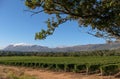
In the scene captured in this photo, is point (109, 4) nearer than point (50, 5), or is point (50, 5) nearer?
point (109, 4)

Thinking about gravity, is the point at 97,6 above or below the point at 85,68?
above

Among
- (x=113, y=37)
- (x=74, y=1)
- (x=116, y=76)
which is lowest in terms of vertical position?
(x=116, y=76)

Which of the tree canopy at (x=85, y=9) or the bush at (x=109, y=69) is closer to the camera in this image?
the tree canopy at (x=85, y=9)

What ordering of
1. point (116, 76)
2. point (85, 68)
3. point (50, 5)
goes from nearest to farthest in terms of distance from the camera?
point (50, 5) < point (116, 76) < point (85, 68)

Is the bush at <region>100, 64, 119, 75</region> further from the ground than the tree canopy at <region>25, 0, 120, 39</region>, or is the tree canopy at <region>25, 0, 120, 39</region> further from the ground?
the tree canopy at <region>25, 0, 120, 39</region>

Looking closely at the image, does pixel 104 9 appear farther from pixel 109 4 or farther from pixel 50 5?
pixel 50 5

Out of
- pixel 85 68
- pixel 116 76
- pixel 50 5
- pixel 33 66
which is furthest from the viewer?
pixel 33 66

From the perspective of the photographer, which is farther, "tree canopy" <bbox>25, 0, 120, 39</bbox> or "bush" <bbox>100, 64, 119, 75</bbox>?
"bush" <bbox>100, 64, 119, 75</bbox>

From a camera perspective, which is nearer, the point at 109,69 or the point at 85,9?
the point at 85,9

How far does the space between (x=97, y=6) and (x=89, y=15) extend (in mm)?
552

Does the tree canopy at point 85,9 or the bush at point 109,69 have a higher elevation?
the tree canopy at point 85,9

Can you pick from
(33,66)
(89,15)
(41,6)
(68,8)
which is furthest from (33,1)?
(33,66)

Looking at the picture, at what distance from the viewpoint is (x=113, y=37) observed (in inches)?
771

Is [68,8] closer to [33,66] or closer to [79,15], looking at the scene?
[79,15]
